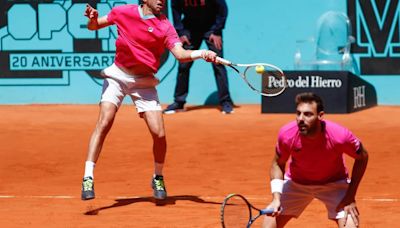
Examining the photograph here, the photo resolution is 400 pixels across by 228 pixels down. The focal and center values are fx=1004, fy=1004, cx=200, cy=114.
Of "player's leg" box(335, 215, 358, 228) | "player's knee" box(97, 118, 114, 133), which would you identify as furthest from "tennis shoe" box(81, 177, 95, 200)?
"player's leg" box(335, 215, 358, 228)

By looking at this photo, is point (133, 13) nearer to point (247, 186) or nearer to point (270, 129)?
point (247, 186)

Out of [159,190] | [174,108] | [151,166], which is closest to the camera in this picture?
[159,190]

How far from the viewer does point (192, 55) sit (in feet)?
28.6

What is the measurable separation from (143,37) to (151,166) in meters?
2.79

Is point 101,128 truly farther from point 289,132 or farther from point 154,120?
point 289,132

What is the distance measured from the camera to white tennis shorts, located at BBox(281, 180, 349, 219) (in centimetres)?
705

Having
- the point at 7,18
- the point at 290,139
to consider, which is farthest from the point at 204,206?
the point at 7,18

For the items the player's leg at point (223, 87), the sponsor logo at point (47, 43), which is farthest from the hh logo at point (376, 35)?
the sponsor logo at point (47, 43)

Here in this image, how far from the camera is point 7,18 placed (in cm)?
1714

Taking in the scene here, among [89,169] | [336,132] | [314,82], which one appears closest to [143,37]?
[89,169]

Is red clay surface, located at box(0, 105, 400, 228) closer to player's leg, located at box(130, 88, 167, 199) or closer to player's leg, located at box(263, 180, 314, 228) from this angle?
player's leg, located at box(130, 88, 167, 199)

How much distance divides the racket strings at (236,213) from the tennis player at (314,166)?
0.21 meters

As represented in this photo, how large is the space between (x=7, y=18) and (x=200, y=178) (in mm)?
7503

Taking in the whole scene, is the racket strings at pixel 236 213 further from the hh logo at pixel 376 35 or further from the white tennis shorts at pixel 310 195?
the hh logo at pixel 376 35
